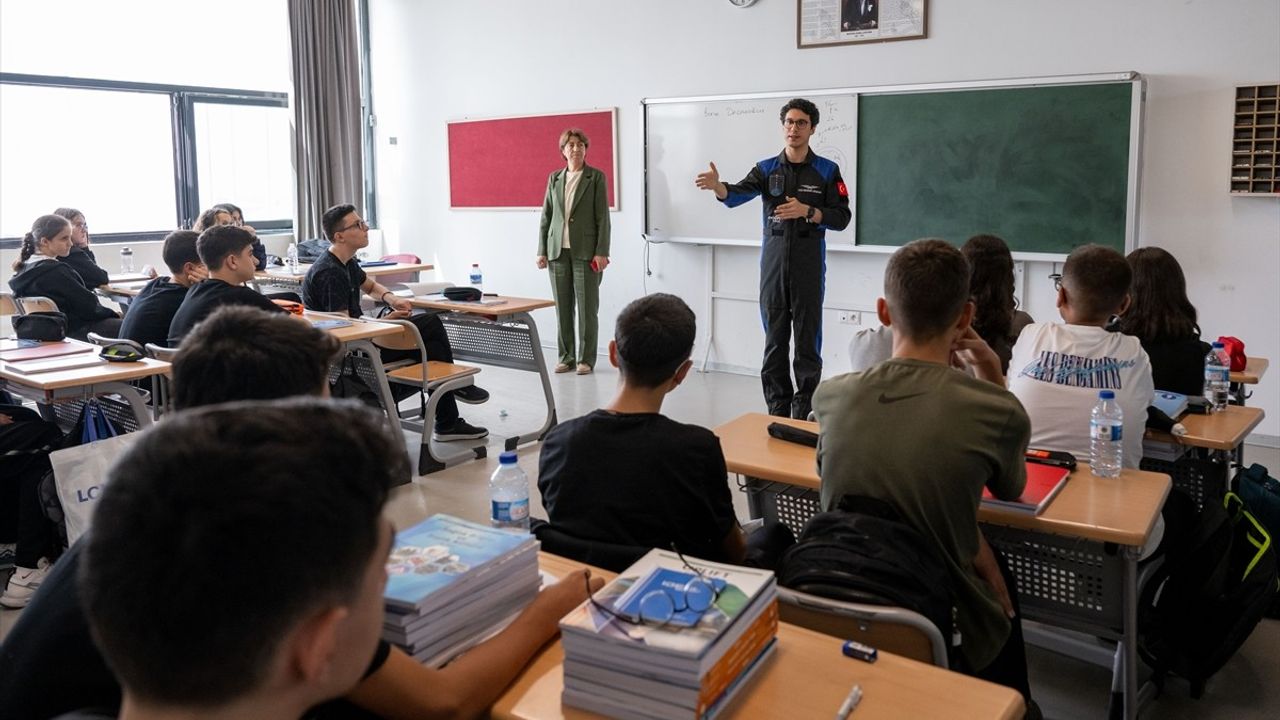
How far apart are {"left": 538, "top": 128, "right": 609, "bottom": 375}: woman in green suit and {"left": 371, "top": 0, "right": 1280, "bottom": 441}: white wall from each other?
0.61 m

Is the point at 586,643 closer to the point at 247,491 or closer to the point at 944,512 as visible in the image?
Result: the point at 247,491

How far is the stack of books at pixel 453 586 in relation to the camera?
1.35 meters

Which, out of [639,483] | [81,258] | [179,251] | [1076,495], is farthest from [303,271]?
[1076,495]

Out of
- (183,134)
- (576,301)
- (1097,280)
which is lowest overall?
(576,301)

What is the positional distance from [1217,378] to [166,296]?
4.30 m

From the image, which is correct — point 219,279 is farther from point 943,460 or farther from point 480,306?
point 943,460

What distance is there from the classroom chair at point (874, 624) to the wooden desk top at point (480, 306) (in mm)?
3706

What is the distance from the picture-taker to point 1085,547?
2256mm

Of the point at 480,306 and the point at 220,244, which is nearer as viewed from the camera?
the point at 220,244

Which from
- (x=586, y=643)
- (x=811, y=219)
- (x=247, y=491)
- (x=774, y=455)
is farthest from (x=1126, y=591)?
(x=811, y=219)

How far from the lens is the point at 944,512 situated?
188cm

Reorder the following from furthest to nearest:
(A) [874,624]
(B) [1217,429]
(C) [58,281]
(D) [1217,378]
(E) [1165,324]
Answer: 1. (C) [58,281]
2. (D) [1217,378]
3. (E) [1165,324]
4. (B) [1217,429]
5. (A) [874,624]

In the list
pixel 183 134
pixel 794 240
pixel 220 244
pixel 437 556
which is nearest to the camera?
pixel 437 556

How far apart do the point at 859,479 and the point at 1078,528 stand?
50 cm
